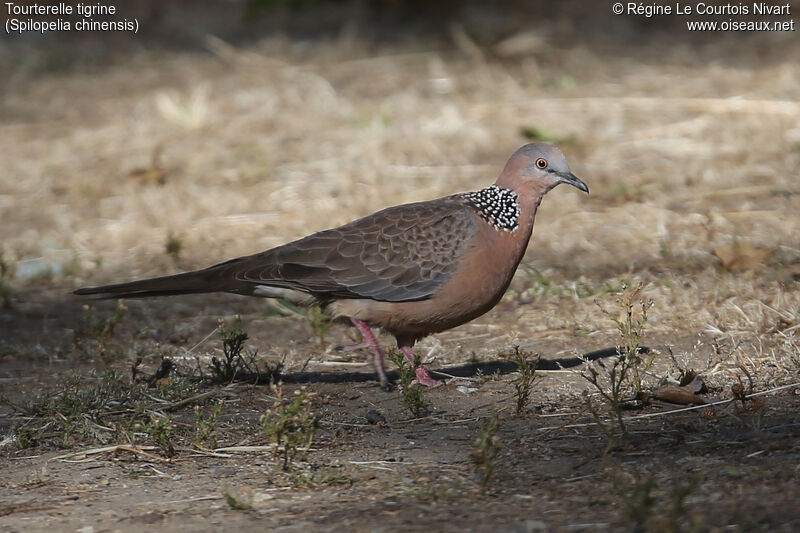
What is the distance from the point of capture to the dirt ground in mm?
3627

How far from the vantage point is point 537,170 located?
17.3ft

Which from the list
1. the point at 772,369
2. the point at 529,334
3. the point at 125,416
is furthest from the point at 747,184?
the point at 125,416

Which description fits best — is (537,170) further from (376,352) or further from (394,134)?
(394,134)

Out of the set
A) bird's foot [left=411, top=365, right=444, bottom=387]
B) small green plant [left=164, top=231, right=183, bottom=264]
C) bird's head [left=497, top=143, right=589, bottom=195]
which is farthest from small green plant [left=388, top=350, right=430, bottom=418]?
small green plant [left=164, top=231, right=183, bottom=264]

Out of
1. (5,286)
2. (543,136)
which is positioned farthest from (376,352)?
(543,136)

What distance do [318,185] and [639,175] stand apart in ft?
7.66

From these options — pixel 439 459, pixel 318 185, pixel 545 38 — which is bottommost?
pixel 439 459

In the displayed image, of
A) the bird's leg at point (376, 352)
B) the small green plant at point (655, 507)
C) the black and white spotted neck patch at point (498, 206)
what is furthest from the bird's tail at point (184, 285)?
the small green plant at point (655, 507)

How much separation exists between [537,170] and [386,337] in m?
1.43

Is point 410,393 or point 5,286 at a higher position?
point 5,286

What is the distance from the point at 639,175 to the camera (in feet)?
26.4

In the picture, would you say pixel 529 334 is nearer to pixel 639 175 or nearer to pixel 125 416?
pixel 125 416

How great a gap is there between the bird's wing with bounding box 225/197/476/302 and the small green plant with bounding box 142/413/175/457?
3.75 ft

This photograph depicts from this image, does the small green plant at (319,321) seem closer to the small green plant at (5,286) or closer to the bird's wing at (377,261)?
the bird's wing at (377,261)
